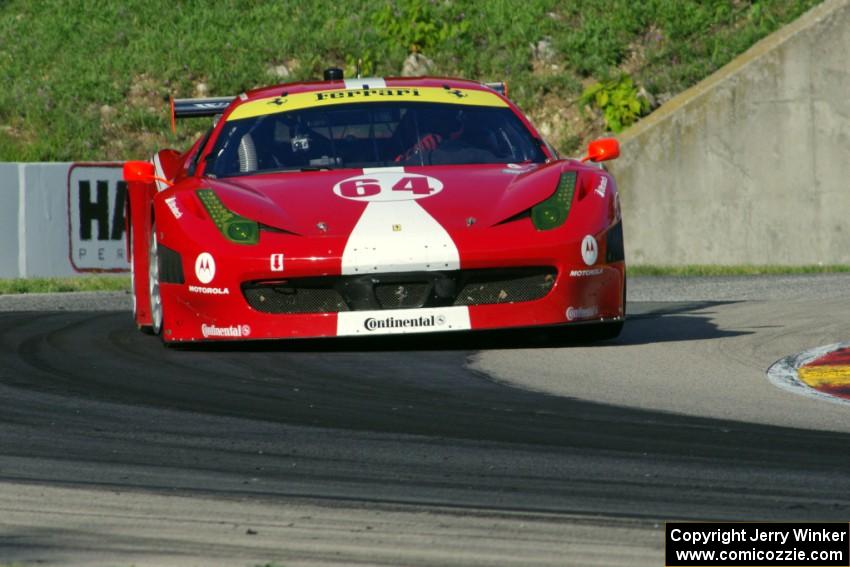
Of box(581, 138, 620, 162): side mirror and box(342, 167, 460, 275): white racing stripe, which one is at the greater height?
box(581, 138, 620, 162): side mirror

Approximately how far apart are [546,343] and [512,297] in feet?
2.15

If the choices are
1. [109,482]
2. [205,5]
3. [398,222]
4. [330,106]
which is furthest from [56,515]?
[205,5]

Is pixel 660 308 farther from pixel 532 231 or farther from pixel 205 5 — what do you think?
pixel 205 5

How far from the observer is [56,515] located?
4.33 meters

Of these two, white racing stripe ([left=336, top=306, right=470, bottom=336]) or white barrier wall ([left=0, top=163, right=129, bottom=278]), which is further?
white barrier wall ([left=0, top=163, right=129, bottom=278])

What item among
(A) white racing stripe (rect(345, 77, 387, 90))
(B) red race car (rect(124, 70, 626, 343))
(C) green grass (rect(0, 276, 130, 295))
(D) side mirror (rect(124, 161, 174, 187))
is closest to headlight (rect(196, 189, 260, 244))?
(B) red race car (rect(124, 70, 626, 343))

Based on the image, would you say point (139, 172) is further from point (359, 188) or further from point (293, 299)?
point (293, 299)

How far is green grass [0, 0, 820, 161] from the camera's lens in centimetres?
2086

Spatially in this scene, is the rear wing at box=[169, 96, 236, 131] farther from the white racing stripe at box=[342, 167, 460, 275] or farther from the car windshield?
the white racing stripe at box=[342, 167, 460, 275]

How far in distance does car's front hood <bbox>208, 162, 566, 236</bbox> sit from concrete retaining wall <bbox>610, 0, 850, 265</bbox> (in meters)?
9.78

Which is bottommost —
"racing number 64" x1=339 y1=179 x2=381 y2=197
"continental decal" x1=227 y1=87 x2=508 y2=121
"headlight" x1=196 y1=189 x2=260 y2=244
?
"headlight" x1=196 y1=189 x2=260 y2=244

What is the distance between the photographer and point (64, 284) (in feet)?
48.8

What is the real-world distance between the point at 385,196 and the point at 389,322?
64 cm

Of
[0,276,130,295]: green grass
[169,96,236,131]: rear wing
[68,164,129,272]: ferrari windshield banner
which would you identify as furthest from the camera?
[68,164,129,272]: ferrari windshield banner
